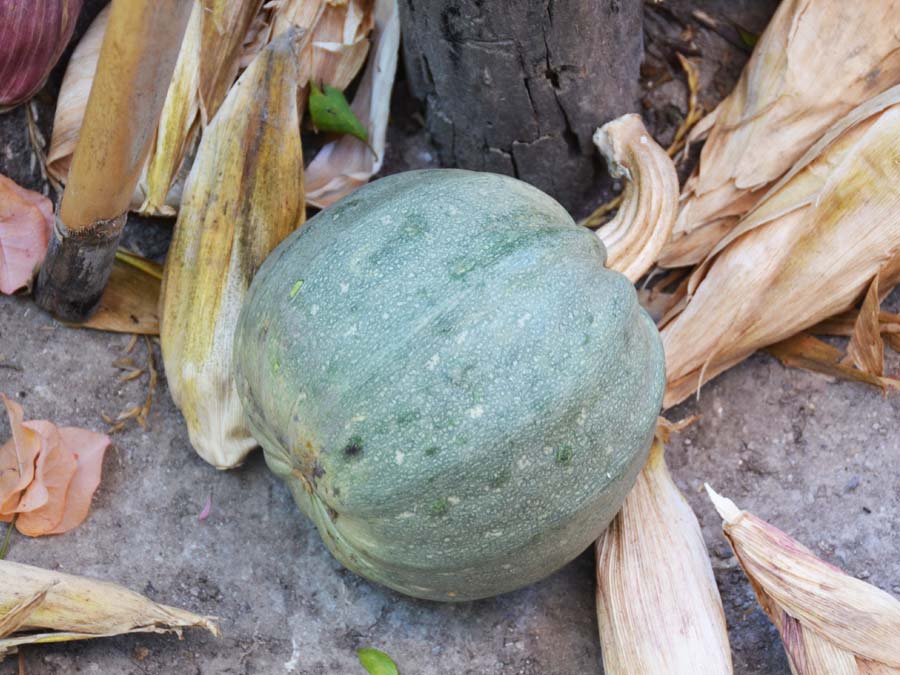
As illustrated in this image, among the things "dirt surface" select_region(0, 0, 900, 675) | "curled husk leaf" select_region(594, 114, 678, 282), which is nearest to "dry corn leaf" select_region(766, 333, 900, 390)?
"dirt surface" select_region(0, 0, 900, 675)

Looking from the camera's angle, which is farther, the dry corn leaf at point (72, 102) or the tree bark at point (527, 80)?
the dry corn leaf at point (72, 102)

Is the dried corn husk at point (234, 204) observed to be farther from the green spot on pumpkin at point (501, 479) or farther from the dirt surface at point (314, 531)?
the green spot on pumpkin at point (501, 479)

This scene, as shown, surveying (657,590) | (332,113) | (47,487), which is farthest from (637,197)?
(47,487)

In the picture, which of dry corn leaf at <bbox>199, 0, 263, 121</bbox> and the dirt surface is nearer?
the dirt surface

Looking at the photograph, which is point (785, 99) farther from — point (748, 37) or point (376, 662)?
point (376, 662)

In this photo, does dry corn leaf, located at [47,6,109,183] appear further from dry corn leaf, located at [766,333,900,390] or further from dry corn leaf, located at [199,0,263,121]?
dry corn leaf, located at [766,333,900,390]

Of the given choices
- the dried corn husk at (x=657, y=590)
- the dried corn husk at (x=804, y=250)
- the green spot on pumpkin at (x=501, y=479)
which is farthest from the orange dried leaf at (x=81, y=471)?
the dried corn husk at (x=804, y=250)
